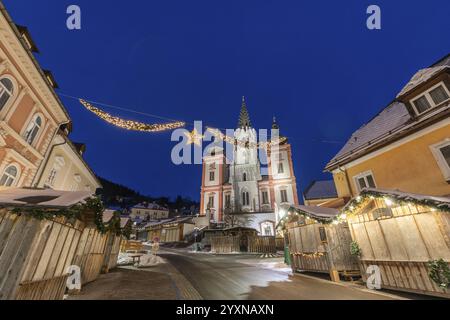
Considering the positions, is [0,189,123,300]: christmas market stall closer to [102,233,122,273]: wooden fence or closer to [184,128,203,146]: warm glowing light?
[102,233,122,273]: wooden fence

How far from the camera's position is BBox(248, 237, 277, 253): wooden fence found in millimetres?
24270

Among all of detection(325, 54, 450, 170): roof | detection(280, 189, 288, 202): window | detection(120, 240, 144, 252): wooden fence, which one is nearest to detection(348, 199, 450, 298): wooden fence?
detection(325, 54, 450, 170): roof

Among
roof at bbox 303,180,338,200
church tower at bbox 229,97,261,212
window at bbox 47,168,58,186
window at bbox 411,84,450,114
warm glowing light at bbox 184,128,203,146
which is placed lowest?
window at bbox 47,168,58,186

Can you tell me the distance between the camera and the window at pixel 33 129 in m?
10.7

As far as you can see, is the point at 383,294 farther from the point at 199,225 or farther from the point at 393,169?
the point at 199,225

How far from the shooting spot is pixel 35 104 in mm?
10773

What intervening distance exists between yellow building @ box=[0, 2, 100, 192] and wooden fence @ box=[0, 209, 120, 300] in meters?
3.68

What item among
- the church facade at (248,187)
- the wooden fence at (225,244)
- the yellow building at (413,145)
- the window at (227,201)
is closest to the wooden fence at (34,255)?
the yellow building at (413,145)

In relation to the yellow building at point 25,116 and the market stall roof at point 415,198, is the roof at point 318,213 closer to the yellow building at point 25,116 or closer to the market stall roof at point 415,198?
the market stall roof at point 415,198

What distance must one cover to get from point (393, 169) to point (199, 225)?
32395mm

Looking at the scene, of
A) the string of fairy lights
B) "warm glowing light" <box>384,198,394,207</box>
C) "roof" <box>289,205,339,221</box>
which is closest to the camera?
A: "warm glowing light" <box>384,198,394,207</box>

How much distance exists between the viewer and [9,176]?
9930 mm

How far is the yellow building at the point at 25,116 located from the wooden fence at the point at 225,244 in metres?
18.5
